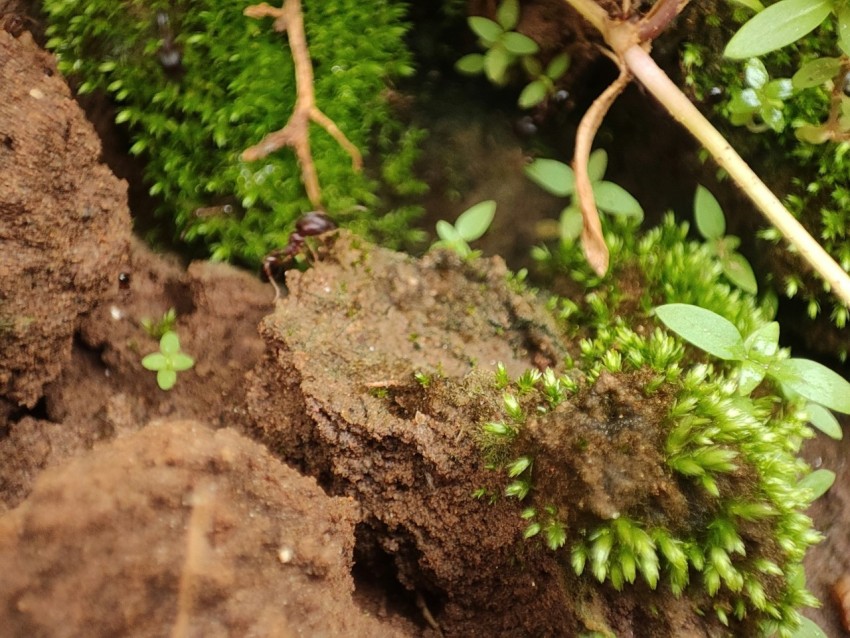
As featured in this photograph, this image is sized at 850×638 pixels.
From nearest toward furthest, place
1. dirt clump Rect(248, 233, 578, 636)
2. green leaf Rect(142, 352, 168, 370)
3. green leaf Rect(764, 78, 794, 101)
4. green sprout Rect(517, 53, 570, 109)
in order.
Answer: dirt clump Rect(248, 233, 578, 636) < green leaf Rect(142, 352, 168, 370) < green leaf Rect(764, 78, 794, 101) < green sprout Rect(517, 53, 570, 109)

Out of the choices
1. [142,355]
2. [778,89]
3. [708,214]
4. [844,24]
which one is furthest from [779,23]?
[142,355]

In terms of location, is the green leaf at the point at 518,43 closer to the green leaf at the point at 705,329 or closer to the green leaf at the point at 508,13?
A: the green leaf at the point at 508,13

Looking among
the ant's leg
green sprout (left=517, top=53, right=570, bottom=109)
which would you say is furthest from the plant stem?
the ant's leg

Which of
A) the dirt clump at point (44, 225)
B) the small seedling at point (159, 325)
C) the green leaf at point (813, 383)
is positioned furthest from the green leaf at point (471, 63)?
the green leaf at point (813, 383)

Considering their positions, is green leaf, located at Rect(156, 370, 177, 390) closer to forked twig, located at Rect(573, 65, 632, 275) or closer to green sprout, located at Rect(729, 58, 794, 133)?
forked twig, located at Rect(573, 65, 632, 275)

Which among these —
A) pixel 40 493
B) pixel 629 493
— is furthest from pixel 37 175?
pixel 629 493
